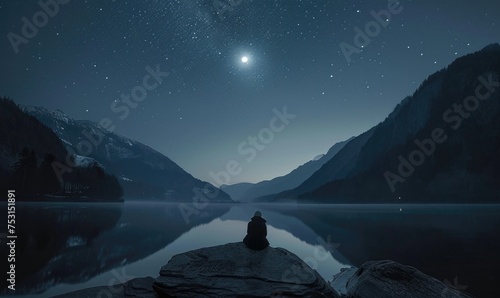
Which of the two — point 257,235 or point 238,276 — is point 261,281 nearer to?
point 238,276

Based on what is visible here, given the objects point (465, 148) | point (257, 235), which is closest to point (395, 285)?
point (257, 235)

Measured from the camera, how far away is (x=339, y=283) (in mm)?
15719

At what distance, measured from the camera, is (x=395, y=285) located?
996 cm

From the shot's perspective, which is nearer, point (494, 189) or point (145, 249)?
point (145, 249)

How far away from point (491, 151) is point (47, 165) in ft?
786

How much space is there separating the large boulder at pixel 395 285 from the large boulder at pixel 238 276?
1486 mm

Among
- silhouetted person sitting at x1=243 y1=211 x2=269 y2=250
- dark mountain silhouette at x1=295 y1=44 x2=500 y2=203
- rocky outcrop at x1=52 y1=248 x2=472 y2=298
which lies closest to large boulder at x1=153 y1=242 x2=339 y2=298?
rocky outcrop at x1=52 y1=248 x2=472 y2=298

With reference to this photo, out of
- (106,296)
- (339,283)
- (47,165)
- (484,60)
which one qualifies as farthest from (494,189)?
(47,165)

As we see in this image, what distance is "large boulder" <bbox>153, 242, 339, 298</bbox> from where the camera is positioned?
10.3 metres

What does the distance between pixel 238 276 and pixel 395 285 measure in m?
5.85

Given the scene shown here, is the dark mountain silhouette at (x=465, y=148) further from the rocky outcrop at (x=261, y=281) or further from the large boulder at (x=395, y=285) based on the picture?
the rocky outcrop at (x=261, y=281)

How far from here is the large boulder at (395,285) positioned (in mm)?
9773

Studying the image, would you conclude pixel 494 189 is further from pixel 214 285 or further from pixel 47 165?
pixel 47 165

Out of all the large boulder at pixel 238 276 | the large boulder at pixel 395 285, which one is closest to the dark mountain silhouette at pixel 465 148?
the large boulder at pixel 395 285
